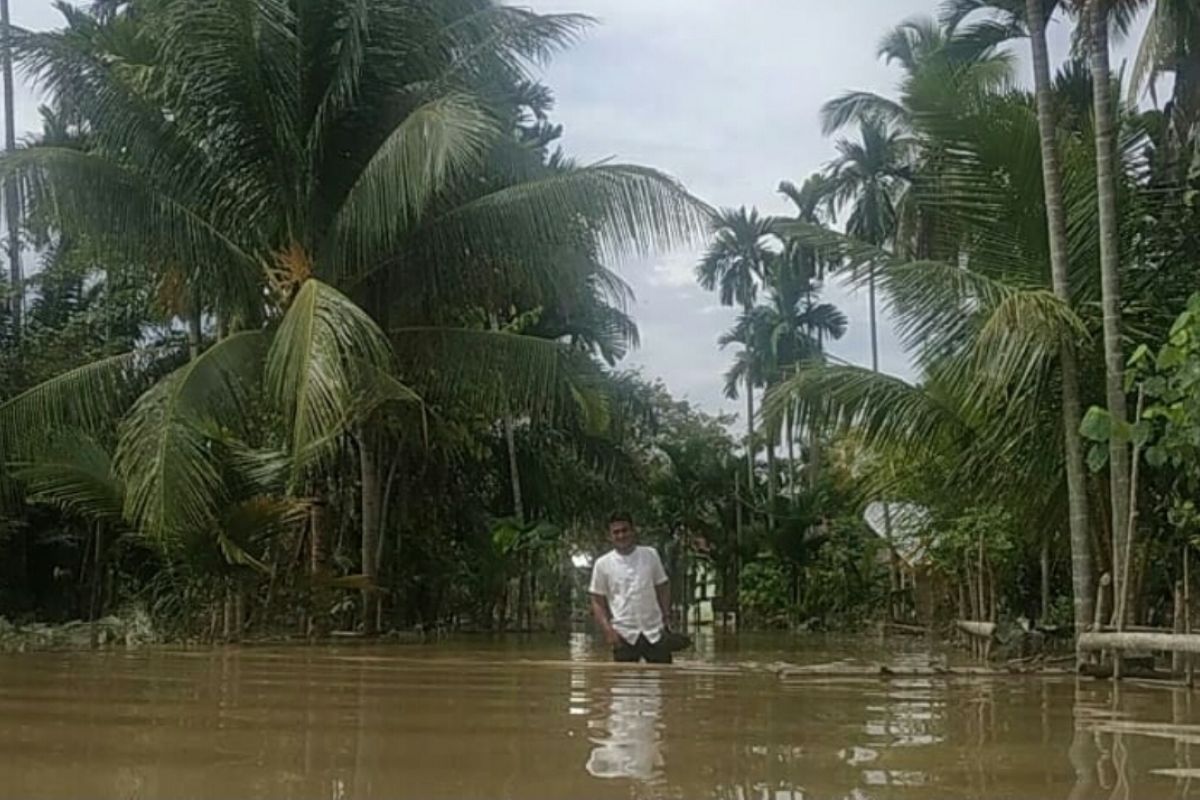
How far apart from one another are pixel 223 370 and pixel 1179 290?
850cm

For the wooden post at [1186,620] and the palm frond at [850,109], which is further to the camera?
the palm frond at [850,109]

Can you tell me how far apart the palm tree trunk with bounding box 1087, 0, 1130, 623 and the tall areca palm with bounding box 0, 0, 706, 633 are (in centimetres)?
372

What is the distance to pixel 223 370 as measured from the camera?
1280 cm

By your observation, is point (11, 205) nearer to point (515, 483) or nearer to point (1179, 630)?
point (515, 483)

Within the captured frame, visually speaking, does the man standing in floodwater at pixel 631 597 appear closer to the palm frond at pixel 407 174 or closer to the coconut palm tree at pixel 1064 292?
the coconut palm tree at pixel 1064 292

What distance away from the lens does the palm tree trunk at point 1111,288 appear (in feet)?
32.5

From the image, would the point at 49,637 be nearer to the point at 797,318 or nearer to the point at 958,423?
the point at 958,423

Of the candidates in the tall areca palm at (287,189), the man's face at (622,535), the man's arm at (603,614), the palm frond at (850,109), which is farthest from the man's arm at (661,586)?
the palm frond at (850,109)

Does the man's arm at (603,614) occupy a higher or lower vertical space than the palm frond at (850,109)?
lower

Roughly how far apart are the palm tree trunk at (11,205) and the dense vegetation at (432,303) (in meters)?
0.23

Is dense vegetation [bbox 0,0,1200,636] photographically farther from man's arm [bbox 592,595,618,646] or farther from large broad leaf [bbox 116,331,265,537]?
man's arm [bbox 592,595,618,646]

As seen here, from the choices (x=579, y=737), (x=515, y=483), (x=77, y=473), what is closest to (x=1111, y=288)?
(x=579, y=737)

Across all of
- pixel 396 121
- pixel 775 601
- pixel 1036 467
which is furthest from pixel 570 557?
pixel 1036 467

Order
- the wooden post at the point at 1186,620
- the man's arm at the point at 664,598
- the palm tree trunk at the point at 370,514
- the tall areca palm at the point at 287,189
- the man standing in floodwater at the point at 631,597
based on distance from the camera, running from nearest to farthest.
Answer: the wooden post at the point at 1186,620 < the man standing in floodwater at the point at 631,597 < the man's arm at the point at 664,598 < the tall areca palm at the point at 287,189 < the palm tree trunk at the point at 370,514
